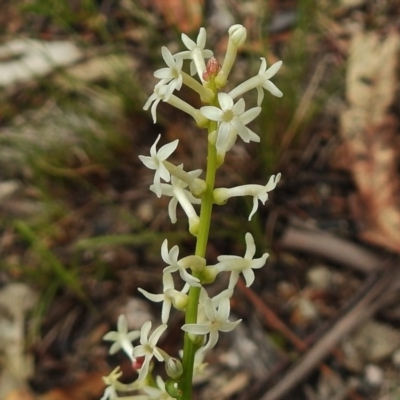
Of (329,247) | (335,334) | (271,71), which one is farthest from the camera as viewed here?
(329,247)

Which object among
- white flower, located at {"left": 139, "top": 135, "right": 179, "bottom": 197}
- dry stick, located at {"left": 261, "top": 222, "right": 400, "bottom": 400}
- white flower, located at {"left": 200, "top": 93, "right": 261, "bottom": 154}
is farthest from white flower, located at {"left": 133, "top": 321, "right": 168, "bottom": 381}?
dry stick, located at {"left": 261, "top": 222, "right": 400, "bottom": 400}

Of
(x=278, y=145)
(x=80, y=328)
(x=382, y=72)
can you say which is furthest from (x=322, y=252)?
(x=80, y=328)

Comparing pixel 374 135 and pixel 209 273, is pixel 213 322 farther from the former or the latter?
pixel 374 135

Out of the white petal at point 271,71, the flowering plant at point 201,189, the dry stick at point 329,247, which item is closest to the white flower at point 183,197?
the flowering plant at point 201,189

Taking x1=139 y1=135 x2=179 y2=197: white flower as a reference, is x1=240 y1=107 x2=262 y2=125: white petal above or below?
above

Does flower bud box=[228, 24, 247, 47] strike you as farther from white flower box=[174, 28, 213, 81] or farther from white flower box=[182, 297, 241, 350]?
white flower box=[182, 297, 241, 350]

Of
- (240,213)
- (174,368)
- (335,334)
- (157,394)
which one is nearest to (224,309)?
(174,368)
